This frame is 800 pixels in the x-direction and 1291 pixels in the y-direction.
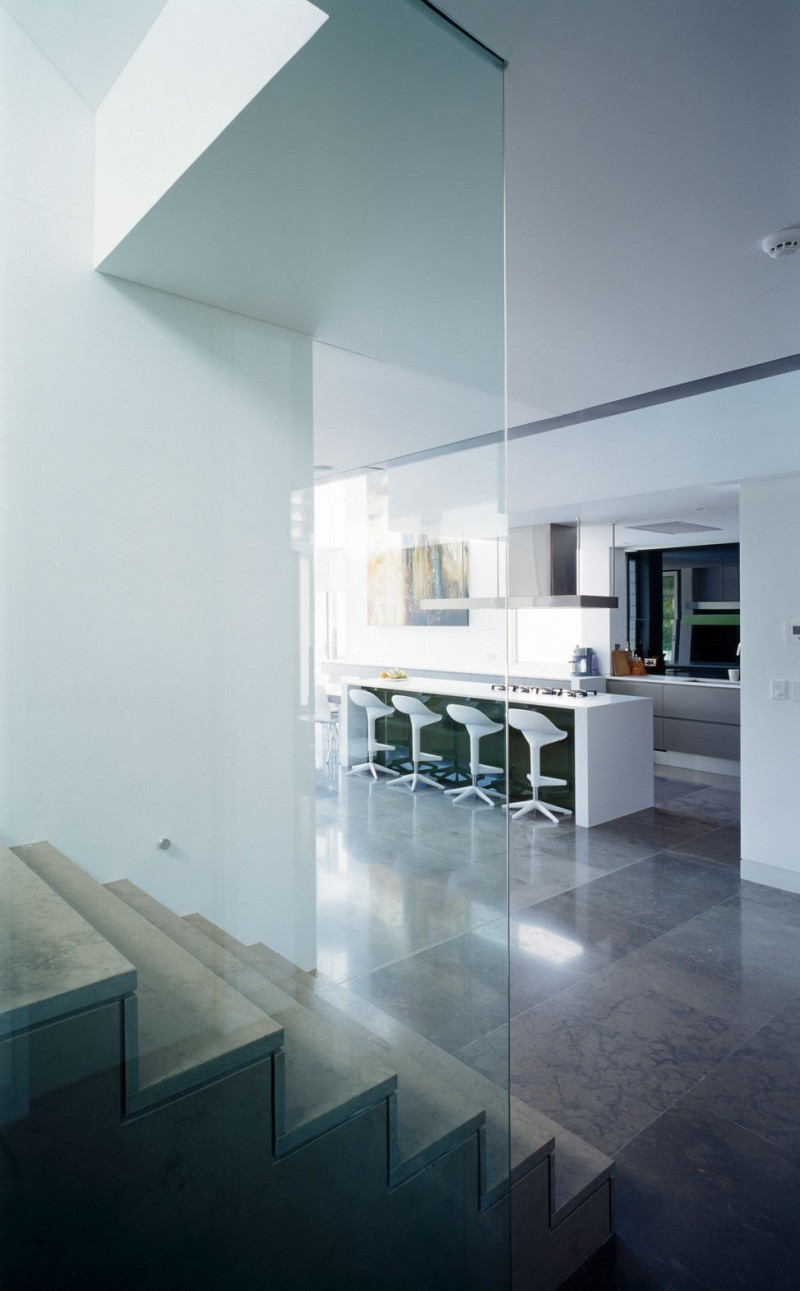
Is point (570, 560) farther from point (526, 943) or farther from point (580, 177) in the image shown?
point (580, 177)

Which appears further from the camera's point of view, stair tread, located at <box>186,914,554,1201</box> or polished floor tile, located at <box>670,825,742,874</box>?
polished floor tile, located at <box>670,825,742,874</box>

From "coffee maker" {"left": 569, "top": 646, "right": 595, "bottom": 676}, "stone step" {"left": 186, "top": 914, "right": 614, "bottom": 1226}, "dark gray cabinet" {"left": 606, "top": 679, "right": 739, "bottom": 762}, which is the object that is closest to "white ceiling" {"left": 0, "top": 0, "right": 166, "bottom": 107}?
"stone step" {"left": 186, "top": 914, "right": 614, "bottom": 1226}

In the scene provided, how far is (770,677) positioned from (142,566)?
12.7ft

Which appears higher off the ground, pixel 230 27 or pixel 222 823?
pixel 230 27

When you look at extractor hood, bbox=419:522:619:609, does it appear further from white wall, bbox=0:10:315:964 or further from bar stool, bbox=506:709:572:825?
white wall, bbox=0:10:315:964

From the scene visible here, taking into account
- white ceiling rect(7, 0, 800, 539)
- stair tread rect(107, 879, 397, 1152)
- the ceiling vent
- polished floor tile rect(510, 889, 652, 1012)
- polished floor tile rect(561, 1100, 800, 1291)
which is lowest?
polished floor tile rect(561, 1100, 800, 1291)

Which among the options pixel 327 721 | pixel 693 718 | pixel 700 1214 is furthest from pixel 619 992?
pixel 693 718

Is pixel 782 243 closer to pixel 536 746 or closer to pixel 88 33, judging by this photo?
pixel 88 33

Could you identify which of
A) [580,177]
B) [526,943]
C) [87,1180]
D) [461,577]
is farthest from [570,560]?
[87,1180]

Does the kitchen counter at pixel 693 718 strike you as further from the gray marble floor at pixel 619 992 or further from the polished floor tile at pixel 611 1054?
the polished floor tile at pixel 611 1054

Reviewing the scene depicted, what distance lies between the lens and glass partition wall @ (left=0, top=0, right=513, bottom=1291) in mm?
866

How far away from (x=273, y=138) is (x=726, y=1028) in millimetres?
3018

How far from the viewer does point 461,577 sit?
154 cm

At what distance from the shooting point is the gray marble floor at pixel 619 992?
1388 millimetres
